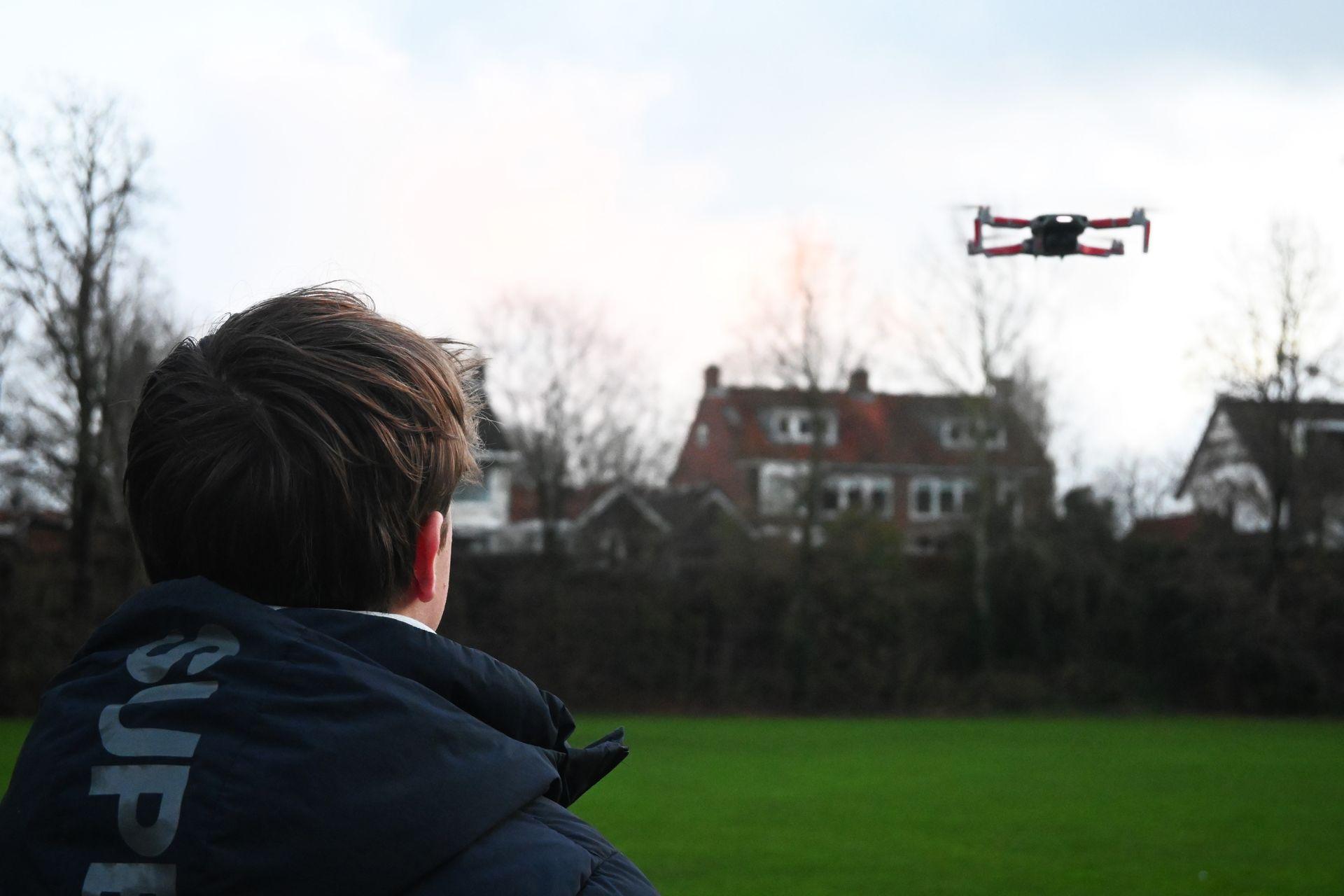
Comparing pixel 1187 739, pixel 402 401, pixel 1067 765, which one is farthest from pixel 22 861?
pixel 1187 739

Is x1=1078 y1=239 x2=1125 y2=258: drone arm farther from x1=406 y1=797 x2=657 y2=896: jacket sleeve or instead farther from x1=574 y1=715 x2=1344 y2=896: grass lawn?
x1=574 y1=715 x2=1344 y2=896: grass lawn

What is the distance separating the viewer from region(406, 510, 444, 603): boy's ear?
47.8 inches

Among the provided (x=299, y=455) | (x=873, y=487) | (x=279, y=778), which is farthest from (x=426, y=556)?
(x=873, y=487)

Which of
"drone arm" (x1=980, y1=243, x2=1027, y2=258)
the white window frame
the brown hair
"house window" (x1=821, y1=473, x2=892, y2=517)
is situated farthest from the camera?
the white window frame

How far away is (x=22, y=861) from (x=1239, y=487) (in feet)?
123

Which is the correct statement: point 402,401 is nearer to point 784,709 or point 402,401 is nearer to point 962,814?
point 962,814

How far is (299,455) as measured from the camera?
115 cm

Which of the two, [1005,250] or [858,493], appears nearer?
[1005,250]

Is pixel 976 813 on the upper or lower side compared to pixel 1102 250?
lower

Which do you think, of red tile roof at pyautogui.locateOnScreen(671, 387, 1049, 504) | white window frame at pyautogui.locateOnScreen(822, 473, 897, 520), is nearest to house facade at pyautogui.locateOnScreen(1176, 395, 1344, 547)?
red tile roof at pyautogui.locateOnScreen(671, 387, 1049, 504)

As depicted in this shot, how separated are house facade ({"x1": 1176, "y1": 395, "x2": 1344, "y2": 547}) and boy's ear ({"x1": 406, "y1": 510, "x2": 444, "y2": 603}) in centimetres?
3685

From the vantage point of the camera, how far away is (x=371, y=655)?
3.61 feet

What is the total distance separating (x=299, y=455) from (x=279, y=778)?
28 centimetres

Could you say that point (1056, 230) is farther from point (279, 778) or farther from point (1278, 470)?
point (1278, 470)
